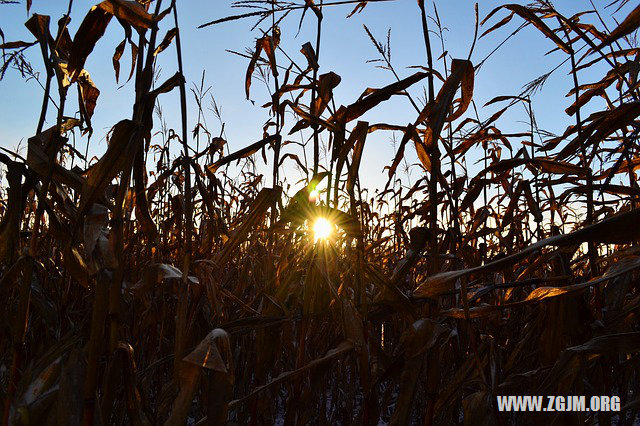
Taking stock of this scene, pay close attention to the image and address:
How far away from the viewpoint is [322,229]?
123cm

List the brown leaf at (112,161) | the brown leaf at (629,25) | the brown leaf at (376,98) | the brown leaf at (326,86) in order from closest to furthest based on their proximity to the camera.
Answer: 1. the brown leaf at (112,161)
2. the brown leaf at (629,25)
3. the brown leaf at (376,98)
4. the brown leaf at (326,86)

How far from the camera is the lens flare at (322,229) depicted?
120 centimetres

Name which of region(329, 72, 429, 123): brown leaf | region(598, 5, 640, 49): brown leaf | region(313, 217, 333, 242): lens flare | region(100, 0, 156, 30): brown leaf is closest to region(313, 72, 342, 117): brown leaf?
region(329, 72, 429, 123): brown leaf

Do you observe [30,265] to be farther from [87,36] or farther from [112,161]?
[87,36]

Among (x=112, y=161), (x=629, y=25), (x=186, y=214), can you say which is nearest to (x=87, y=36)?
(x=112, y=161)

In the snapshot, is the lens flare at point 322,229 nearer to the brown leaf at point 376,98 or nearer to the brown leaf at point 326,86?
the brown leaf at point 376,98

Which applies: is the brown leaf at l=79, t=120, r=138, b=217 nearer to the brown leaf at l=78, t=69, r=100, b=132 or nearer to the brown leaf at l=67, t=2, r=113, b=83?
the brown leaf at l=67, t=2, r=113, b=83

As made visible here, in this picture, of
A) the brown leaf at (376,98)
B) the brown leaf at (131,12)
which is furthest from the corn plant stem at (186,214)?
the brown leaf at (376,98)

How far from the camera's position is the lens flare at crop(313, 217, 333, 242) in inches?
47.3

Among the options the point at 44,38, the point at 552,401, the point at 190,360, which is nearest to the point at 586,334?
the point at 552,401

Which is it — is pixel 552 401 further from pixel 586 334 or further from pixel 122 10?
pixel 122 10

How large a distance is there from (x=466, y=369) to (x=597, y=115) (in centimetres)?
92

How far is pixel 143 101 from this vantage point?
0.90m

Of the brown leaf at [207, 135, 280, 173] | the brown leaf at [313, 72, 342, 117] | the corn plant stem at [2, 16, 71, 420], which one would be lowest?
the corn plant stem at [2, 16, 71, 420]
